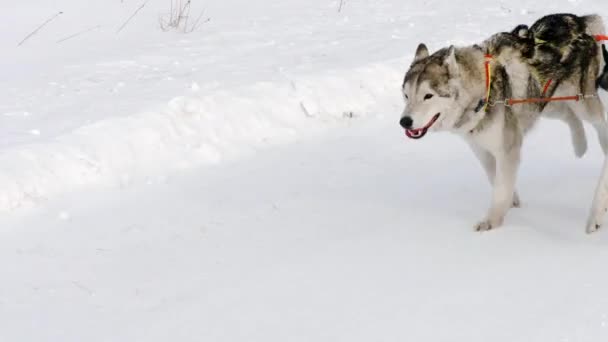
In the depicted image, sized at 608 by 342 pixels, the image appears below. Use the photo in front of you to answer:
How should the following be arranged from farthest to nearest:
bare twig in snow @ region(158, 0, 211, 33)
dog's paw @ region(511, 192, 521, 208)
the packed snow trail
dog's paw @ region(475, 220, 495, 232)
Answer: bare twig in snow @ region(158, 0, 211, 33) → dog's paw @ region(511, 192, 521, 208) → dog's paw @ region(475, 220, 495, 232) → the packed snow trail

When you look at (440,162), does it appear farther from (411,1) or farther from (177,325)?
(411,1)

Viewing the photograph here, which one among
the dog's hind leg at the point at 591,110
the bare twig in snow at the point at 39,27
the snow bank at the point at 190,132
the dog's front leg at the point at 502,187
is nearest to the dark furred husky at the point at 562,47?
the dog's hind leg at the point at 591,110

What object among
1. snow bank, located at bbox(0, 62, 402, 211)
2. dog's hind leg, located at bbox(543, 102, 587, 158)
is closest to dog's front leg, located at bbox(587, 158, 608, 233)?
dog's hind leg, located at bbox(543, 102, 587, 158)

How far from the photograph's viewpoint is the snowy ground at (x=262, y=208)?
3248 millimetres

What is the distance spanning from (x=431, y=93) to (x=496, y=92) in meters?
0.42

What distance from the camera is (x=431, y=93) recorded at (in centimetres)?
373

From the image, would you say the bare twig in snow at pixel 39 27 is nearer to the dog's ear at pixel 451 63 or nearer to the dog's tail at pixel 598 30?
the dog's ear at pixel 451 63

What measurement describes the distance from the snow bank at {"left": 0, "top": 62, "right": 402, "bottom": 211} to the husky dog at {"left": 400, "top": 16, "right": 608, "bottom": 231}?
6.34 feet

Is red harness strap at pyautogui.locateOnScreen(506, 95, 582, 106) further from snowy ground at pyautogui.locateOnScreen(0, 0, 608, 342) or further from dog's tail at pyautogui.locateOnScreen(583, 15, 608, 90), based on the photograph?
snowy ground at pyautogui.locateOnScreen(0, 0, 608, 342)

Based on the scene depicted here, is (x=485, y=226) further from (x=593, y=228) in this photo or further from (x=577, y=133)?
(x=577, y=133)

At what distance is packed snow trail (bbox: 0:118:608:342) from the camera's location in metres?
3.17

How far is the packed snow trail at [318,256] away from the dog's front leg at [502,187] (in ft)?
0.24

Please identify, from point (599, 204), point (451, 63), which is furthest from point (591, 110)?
point (451, 63)

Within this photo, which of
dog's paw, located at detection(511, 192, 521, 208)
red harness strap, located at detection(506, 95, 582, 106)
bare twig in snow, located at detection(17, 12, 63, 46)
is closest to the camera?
red harness strap, located at detection(506, 95, 582, 106)
